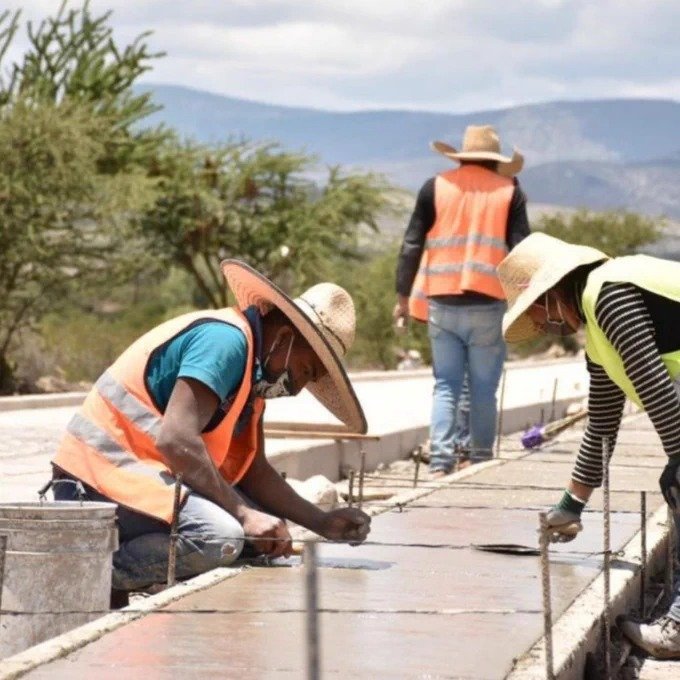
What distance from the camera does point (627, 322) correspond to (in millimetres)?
7133

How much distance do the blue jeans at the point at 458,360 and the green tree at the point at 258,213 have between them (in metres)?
31.5

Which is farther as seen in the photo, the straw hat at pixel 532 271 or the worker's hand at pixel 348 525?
the worker's hand at pixel 348 525

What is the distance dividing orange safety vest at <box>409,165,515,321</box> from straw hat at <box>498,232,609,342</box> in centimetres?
446

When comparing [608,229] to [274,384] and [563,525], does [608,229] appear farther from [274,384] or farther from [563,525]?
[274,384]

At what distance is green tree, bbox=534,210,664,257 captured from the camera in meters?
63.8

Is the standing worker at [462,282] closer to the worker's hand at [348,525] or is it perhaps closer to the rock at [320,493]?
the rock at [320,493]

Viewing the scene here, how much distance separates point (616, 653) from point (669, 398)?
0.94 metres

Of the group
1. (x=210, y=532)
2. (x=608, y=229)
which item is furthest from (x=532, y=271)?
(x=608, y=229)

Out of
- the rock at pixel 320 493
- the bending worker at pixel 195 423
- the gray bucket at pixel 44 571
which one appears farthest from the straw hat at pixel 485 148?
the gray bucket at pixel 44 571

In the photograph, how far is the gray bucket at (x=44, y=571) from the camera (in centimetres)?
662

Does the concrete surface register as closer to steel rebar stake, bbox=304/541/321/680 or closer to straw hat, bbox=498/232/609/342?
straw hat, bbox=498/232/609/342

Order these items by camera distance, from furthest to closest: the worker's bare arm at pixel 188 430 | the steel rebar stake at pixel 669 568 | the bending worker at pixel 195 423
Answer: the steel rebar stake at pixel 669 568 < the bending worker at pixel 195 423 < the worker's bare arm at pixel 188 430

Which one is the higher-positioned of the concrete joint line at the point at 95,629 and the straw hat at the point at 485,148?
the straw hat at the point at 485,148

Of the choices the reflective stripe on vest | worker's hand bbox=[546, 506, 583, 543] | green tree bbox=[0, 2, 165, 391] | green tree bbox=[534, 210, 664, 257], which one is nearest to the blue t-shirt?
the reflective stripe on vest
